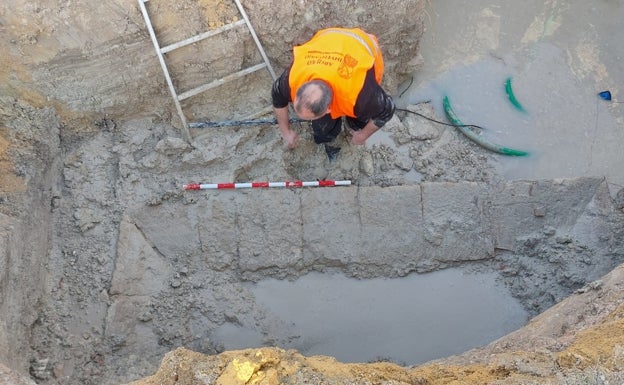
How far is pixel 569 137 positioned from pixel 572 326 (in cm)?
250

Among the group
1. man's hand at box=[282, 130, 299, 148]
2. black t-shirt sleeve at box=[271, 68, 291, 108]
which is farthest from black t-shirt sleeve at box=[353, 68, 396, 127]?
man's hand at box=[282, 130, 299, 148]

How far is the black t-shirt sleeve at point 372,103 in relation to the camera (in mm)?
4109

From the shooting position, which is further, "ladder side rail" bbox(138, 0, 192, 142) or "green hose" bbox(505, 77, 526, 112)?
"green hose" bbox(505, 77, 526, 112)

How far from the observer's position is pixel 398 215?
16.0 ft

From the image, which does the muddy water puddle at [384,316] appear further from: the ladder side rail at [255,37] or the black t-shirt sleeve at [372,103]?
the ladder side rail at [255,37]

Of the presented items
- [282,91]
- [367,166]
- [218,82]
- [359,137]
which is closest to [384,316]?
[367,166]

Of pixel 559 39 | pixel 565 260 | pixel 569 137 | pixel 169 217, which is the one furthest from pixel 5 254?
pixel 559 39

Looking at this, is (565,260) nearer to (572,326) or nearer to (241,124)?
(572,326)

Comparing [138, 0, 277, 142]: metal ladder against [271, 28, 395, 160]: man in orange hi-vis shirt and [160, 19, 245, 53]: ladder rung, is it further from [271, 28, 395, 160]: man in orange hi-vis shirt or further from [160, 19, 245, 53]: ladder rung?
[271, 28, 395, 160]: man in orange hi-vis shirt

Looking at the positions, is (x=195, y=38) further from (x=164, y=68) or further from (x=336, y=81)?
(x=336, y=81)

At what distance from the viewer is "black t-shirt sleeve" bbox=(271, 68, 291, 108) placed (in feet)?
13.8

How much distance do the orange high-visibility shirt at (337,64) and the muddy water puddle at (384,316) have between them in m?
1.58

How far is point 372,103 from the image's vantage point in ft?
13.7

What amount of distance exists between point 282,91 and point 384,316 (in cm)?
197
